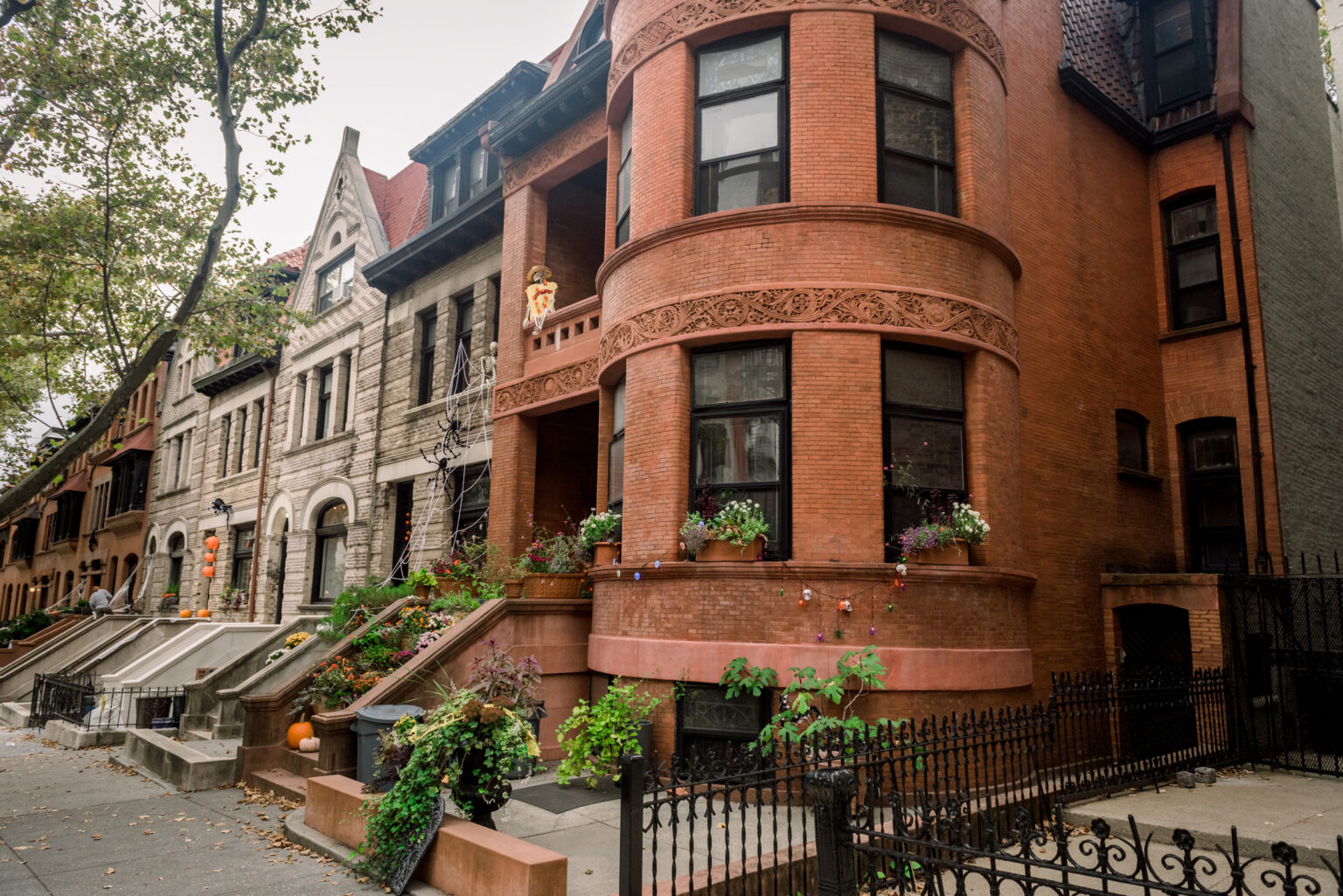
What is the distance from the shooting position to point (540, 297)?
51.4 ft

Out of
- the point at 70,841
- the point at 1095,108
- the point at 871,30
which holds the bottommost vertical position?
the point at 70,841

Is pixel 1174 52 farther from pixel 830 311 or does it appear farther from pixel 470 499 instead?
pixel 470 499

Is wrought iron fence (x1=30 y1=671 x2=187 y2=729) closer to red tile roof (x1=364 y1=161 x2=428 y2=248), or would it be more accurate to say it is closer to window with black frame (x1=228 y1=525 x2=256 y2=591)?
window with black frame (x1=228 y1=525 x2=256 y2=591)

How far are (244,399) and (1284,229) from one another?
27.5 m

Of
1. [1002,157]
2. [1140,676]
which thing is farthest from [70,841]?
[1002,157]

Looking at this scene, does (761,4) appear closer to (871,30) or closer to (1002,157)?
(871,30)

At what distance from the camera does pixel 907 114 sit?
38.5ft

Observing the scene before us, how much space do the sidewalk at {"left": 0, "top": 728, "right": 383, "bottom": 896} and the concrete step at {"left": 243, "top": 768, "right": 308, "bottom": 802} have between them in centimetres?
28

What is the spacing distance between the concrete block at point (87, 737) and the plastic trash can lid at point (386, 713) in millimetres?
7686

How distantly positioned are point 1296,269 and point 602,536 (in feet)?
45.9

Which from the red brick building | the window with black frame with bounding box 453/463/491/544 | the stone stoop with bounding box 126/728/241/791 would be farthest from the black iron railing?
the window with black frame with bounding box 453/463/491/544

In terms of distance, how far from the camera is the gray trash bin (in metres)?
9.72

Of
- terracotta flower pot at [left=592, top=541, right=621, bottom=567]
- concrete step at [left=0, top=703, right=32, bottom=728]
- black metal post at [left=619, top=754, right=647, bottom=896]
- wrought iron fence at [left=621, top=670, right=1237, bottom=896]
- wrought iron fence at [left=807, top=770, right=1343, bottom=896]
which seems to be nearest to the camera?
wrought iron fence at [left=807, top=770, right=1343, bottom=896]

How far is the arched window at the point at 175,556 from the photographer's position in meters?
31.6
